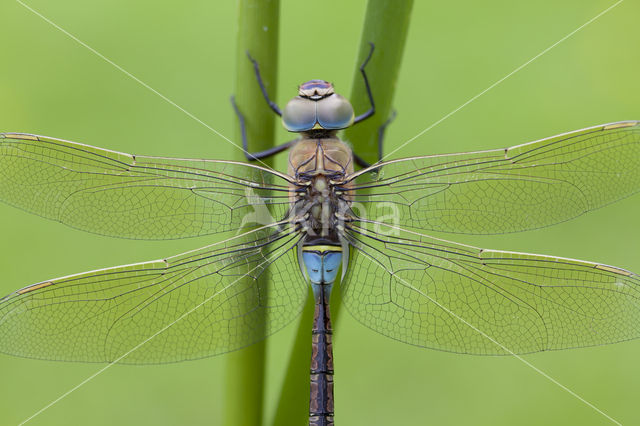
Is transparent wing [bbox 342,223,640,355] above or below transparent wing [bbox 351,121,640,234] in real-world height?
below

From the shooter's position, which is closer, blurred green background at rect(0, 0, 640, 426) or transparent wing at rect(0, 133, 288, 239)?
transparent wing at rect(0, 133, 288, 239)

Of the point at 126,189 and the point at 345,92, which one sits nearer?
the point at 126,189

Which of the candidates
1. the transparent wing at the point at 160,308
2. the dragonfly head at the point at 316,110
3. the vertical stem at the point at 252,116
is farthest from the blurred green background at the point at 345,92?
the vertical stem at the point at 252,116

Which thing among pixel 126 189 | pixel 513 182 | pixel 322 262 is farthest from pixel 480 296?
pixel 126 189

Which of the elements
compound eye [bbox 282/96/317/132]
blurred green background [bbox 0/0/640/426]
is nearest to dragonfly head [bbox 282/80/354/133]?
compound eye [bbox 282/96/317/132]

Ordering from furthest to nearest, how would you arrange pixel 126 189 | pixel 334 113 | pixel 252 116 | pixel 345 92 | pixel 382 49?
pixel 345 92 → pixel 334 113 → pixel 126 189 → pixel 252 116 → pixel 382 49

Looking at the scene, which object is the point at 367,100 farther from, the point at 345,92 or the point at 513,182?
the point at 345,92

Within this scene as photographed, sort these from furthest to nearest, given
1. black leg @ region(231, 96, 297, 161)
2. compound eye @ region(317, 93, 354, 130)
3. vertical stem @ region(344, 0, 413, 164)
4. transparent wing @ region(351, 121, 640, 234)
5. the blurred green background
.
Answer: the blurred green background → compound eye @ region(317, 93, 354, 130) → transparent wing @ region(351, 121, 640, 234) → black leg @ region(231, 96, 297, 161) → vertical stem @ region(344, 0, 413, 164)

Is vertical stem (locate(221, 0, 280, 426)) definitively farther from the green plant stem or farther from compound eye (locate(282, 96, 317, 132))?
compound eye (locate(282, 96, 317, 132))

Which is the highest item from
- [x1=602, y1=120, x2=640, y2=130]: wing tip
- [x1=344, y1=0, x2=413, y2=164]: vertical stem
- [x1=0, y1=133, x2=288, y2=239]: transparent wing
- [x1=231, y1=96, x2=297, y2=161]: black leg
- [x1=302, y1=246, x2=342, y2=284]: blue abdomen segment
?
[x1=344, y1=0, x2=413, y2=164]: vertical stem
